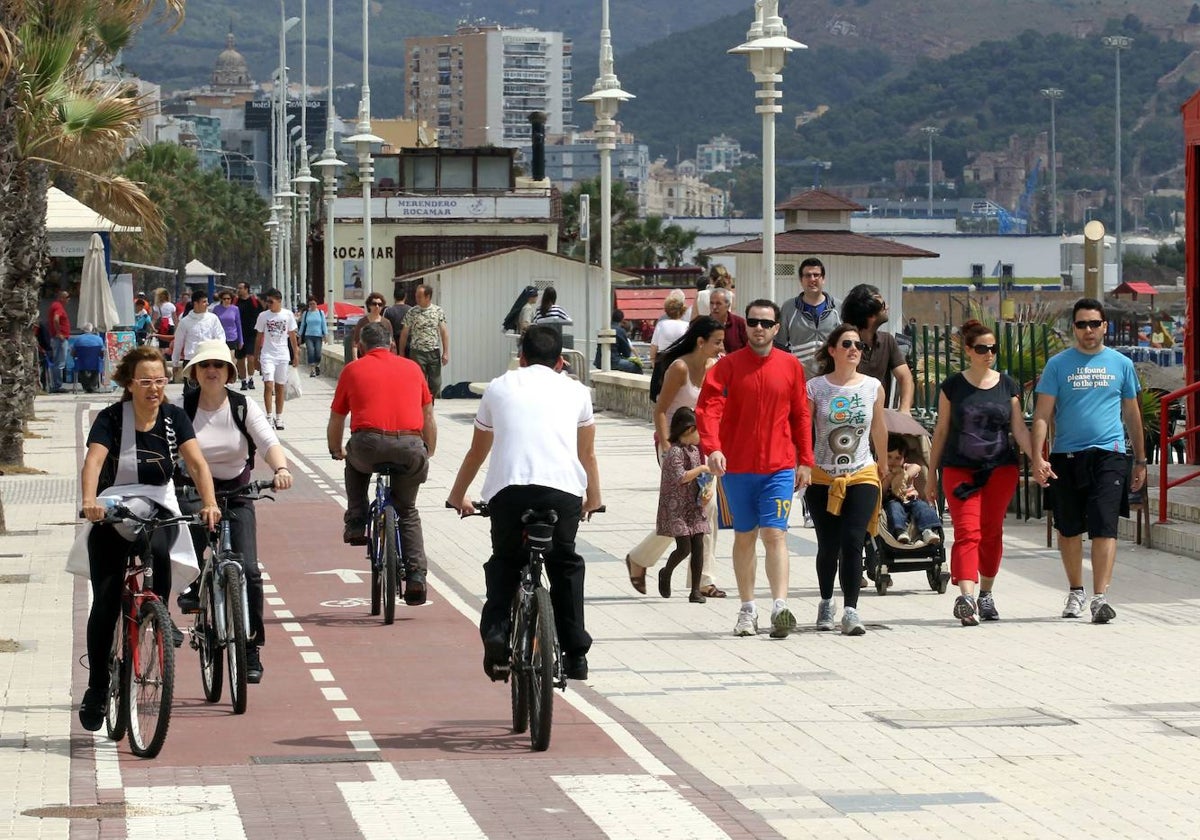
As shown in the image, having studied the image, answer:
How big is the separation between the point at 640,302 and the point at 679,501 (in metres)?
53.4

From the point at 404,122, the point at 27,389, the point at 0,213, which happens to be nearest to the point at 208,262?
the point at 404,122

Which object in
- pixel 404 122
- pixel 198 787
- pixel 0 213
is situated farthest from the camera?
pixel 404 122

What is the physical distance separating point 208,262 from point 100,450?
132485 mm

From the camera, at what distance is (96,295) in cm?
3619

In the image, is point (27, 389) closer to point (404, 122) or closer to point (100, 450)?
point (100, 450)

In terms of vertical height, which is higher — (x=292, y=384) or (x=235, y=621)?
(x=292, y=384)

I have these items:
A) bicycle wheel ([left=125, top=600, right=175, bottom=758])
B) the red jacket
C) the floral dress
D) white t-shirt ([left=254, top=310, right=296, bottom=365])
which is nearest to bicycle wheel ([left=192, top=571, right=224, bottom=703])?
bicycle wheel ([left=125, top=600, right=175, bottom=758])

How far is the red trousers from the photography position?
12.5 metres

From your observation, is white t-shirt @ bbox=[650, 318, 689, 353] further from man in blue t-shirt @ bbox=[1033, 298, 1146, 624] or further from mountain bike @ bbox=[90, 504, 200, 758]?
mountain bike @ bbox=[90, 504, 200, 758]

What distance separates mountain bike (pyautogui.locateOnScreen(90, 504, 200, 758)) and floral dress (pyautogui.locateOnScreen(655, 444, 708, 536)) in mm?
4526

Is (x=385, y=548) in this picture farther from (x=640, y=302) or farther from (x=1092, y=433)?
(x=640, y=302)

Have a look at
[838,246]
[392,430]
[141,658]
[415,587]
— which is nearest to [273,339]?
[838,246]

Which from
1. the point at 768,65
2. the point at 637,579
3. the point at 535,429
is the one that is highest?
Answer: the point at 768,65

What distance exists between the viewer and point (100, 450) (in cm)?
905
